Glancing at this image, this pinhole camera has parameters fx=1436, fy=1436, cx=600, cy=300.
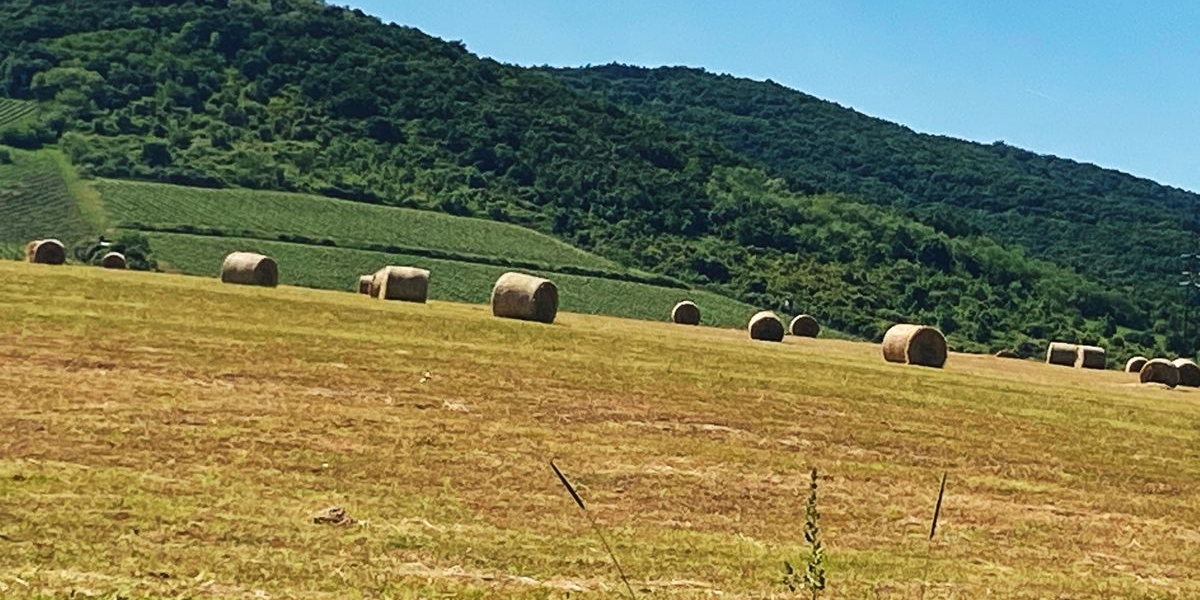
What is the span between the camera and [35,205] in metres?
78.6

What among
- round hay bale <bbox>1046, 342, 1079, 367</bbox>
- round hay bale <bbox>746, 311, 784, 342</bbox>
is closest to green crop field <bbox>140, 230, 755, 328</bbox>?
round hay bale <bbox>1046, 342, 1079, 367</bbox>

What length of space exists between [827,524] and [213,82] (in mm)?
114692

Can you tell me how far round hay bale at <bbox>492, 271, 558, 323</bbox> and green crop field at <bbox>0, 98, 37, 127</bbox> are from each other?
75.4 m

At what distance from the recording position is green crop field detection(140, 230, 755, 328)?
69000 mm

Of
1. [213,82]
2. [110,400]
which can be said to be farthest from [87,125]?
[110,400]

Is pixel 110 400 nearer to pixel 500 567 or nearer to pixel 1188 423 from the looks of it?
pixel 500 567

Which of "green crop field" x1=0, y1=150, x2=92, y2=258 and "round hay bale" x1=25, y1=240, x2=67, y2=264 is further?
"green crop field" x1=0, y1=150, x2=92, y2=258

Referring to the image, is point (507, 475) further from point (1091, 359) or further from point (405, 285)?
point (1091, 359)

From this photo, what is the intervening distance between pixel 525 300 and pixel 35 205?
52.7m

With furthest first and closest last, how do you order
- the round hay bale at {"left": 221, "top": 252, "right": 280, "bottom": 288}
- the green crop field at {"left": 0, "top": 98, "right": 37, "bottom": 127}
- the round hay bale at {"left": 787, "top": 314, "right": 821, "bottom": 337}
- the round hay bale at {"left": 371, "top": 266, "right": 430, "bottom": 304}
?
the green crop field at {"left": 0, "top": 98, "right": 37, "bottom": 127} → the round hay bale at {"left": 787, "top": 314, "right": 821, "bottom": 337} → the round hay bale at {"left": 221, "top": 252, "right": 280, "bottom": 288} → the round hay bale at {"left": 371, "top": 266, "right": 430, "bottom": 304}

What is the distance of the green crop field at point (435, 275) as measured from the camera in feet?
226

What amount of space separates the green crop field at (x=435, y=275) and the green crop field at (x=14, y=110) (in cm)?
3479

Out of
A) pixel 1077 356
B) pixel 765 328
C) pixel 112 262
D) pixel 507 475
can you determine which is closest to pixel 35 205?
pixel 112 262

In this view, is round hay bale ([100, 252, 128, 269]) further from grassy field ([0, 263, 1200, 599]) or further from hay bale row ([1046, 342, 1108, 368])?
hay bale row ([1046, 342, 1108, 368])
